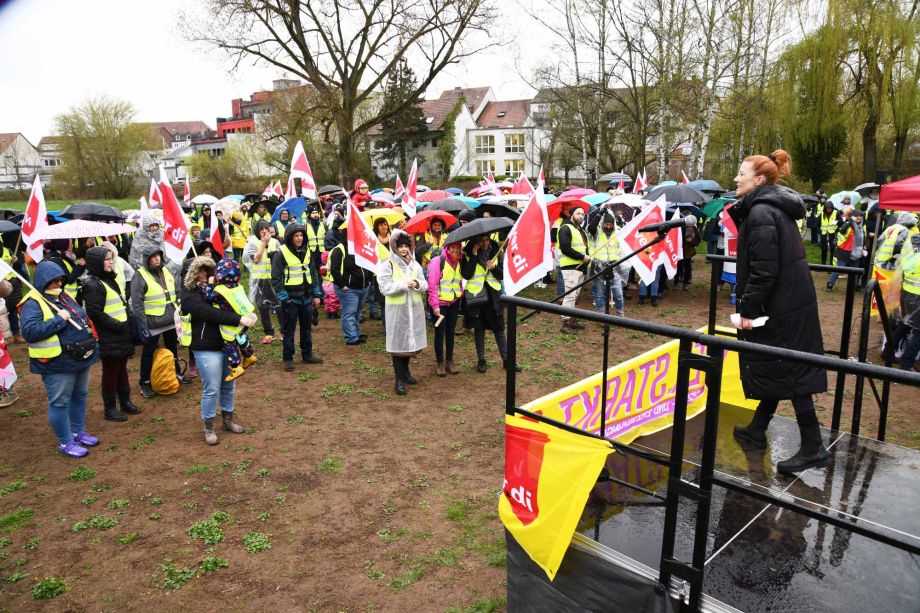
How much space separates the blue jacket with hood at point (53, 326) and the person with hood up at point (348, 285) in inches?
156

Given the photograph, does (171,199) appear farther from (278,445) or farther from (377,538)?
(377,538)

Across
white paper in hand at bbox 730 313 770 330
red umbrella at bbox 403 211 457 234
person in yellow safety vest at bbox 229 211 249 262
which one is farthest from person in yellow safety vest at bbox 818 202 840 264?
person in yellow safety vest at bbox 229 211 249 262

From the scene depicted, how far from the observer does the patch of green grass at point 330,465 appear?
5816 mm

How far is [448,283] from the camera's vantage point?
8.12 m

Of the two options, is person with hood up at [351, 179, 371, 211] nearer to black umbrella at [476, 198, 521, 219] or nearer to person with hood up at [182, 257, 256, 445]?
black umbrella at [476, 198, 521, 219]

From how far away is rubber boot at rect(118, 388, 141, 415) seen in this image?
721cm

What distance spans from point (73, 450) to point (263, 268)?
3.96m

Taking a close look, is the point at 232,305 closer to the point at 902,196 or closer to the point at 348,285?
the point at 348,285

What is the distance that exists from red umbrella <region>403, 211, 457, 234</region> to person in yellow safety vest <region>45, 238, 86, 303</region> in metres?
4.33

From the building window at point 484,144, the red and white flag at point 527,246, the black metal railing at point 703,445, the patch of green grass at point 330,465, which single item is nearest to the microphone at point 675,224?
the red and white flag at point 527,246

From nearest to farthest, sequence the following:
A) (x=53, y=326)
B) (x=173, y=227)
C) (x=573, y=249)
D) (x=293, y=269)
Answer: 1. (x=53, y=326)
2. (x=173, y=227)
3. (x=293, y=269)
4. (x=573, y=249)

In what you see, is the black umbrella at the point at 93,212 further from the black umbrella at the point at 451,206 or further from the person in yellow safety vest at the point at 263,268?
the black umbrella at the point at 451,206

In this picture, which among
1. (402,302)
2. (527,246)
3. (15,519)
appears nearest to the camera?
(15,519)

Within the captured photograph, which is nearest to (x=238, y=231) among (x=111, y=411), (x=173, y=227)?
(x=173, y=227)
